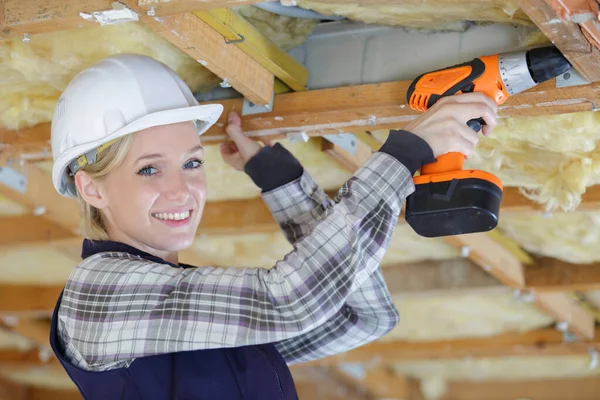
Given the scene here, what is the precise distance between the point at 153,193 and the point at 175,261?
0.75 ft

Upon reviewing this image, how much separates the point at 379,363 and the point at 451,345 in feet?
1.83

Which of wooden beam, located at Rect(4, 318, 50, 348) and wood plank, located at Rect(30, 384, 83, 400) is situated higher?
wooden beam, located at Rect(4, 318, 50, 348)

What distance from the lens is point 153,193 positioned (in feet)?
5.88

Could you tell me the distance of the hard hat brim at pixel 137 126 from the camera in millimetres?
1800

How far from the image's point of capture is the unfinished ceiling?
6.66 ft

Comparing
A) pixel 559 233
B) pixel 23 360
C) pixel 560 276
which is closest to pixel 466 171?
pixel 559 233

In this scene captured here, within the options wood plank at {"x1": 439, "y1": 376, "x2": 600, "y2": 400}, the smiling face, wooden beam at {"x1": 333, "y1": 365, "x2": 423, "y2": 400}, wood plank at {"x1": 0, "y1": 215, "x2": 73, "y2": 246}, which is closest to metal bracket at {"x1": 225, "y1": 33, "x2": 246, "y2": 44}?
the smiling face

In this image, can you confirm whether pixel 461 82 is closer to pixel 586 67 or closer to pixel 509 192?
pixel 586 67

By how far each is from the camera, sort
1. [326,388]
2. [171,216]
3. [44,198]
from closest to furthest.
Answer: [171,216], [44,198], [326,388]

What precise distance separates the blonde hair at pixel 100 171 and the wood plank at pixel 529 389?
3.70 metres

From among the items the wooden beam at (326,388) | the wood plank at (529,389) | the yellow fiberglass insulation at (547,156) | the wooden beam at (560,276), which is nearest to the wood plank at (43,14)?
the yellow fiberglass insulation at (547,156)

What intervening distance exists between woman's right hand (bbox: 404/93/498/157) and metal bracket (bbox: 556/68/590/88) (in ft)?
0.88

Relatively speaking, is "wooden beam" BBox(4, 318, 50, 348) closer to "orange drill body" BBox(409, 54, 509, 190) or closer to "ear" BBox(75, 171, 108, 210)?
"ear" BBox(75, 171, 108, 210)

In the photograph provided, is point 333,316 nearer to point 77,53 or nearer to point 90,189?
point 90,189
